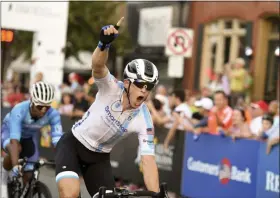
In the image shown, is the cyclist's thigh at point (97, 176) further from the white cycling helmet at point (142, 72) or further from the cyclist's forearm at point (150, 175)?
the white cycling helmet at point (142, 72)

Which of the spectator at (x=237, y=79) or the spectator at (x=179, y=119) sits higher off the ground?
the spectator at (x=237, y=79)

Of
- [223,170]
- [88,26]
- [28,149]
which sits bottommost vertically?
[223,170]

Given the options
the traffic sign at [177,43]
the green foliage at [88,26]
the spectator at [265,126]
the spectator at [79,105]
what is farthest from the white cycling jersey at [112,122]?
the green foliage at [88,26]

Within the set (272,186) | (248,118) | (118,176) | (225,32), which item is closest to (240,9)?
(225,32)

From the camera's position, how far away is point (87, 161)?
7098mm

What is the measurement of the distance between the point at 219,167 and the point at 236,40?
13.1 metres

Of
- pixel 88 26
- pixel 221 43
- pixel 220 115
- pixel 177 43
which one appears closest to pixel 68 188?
pixel 220 115

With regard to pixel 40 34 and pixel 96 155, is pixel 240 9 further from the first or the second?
pixel 96 155

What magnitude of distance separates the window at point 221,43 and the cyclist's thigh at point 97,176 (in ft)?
58.3

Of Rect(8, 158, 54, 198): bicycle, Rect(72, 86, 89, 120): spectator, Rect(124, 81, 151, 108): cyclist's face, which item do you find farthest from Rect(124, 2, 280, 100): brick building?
Rect(124, 81, 151, 108): cyclist's face

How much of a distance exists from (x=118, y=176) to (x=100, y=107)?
8.48 m

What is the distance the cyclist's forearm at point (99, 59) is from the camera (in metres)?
6.20

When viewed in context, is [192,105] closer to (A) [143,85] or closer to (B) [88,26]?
(A) [143,85]

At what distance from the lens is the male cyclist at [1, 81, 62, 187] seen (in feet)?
28.9
